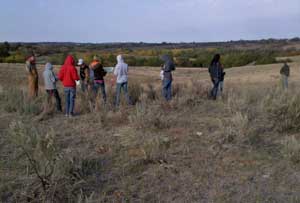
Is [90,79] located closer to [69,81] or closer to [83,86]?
[83,86]

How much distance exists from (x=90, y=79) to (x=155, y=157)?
7.12 meters

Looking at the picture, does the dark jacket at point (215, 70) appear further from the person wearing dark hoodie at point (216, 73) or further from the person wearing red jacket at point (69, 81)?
the person wearing red jacket at point (69, 81)

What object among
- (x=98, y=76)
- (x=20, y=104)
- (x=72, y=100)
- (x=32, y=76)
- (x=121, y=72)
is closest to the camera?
(x=72, y=100)

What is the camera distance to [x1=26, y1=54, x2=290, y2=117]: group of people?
10.4m

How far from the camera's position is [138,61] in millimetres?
70188

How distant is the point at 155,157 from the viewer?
6211mm

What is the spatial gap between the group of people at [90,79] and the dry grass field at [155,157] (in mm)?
1121

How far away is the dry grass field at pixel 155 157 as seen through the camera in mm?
5109

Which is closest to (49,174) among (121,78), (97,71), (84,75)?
(121,78)

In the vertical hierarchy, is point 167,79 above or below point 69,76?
below

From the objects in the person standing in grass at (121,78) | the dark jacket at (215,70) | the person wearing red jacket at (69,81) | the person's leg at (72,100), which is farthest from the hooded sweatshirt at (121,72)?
the dark jacket at (215,70)

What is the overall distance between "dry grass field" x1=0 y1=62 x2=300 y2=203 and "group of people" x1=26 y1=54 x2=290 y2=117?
1121mm

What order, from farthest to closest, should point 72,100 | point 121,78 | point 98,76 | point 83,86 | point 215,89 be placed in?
point 83,86
point 215,89
point 98,76
point 121,78
point 72,100

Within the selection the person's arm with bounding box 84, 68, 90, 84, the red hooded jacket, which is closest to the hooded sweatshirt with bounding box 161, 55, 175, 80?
the person's arm with bounding box 84, 68, 90, 84
